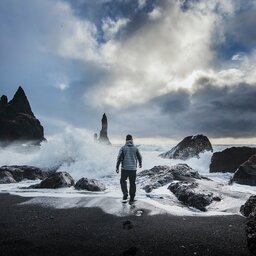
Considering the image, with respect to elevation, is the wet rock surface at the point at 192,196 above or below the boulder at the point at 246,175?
below

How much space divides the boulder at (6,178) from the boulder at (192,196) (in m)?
8.40

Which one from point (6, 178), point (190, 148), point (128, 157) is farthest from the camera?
point (190, 148)

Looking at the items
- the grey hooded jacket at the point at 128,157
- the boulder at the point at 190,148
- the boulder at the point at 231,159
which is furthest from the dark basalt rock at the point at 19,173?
the boulder at the point at 190,148

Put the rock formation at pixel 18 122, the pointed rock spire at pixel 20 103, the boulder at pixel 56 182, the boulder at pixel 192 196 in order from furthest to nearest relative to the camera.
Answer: the pointed rock spire at pixel 20 103 < the rock formation at pixel 18 122 < the boulder at pixel 56 182 < the boulder at pixel 192 196

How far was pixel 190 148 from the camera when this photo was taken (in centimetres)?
3030

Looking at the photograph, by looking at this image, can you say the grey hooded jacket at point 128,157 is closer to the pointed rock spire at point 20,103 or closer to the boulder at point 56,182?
the boulder at point 56,182

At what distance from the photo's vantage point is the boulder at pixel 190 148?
29.8 m

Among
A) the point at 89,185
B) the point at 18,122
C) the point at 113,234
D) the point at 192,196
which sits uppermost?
the point at 18,122

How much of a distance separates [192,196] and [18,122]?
93190 millimetres

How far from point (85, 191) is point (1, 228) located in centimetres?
574

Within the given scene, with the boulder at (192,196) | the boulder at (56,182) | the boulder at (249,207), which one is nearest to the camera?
the boulder at (249,207)

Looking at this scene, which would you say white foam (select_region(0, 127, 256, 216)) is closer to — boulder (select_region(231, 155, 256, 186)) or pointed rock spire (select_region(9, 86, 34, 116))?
boulder (select_region(231, 155, 256, 186))

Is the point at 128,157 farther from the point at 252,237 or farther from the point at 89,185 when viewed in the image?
the point at 252,237

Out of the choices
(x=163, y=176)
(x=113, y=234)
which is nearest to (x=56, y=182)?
(x=163, y=176)
